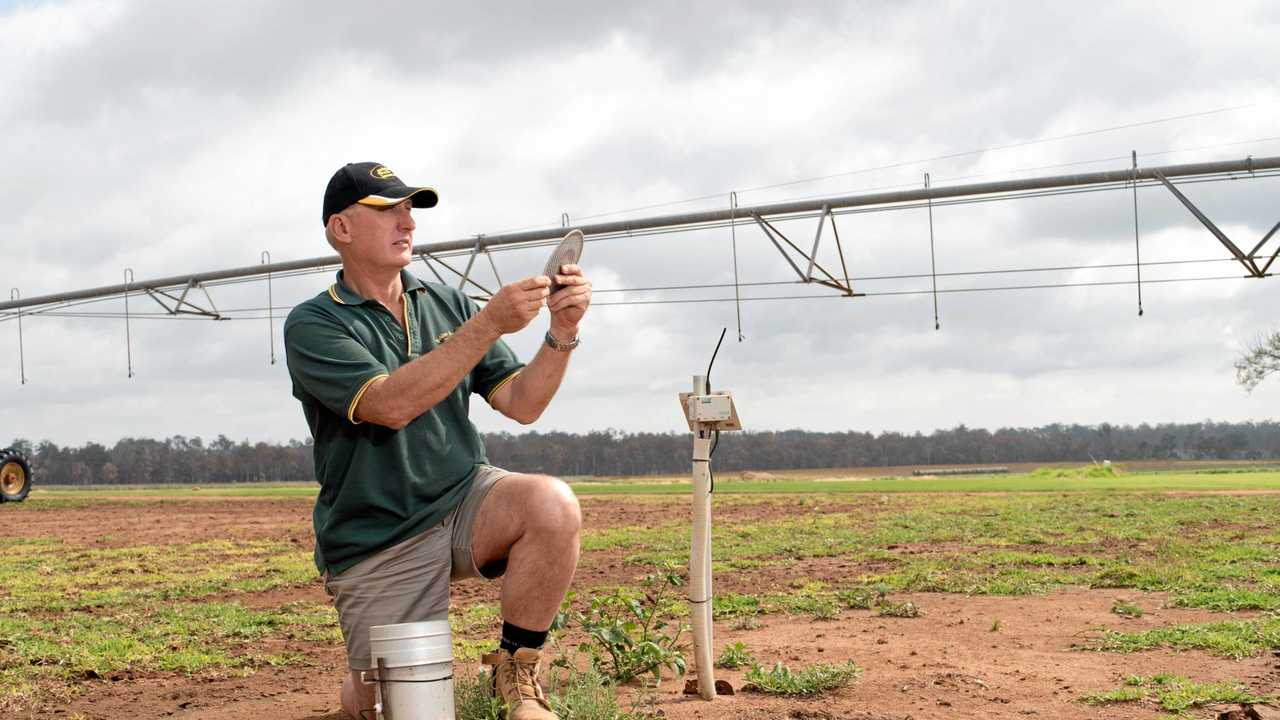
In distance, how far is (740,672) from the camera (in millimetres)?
5598

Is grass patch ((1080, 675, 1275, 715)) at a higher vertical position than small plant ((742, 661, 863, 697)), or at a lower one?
lower

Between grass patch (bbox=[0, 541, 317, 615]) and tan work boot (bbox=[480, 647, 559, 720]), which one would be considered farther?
grass patch (bbox=[0, 541, 317, 615])

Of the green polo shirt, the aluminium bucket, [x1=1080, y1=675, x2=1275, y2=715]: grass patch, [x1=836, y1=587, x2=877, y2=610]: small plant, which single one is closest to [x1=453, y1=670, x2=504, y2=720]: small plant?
the aluminium bucket

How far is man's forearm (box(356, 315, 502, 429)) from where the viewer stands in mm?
3691

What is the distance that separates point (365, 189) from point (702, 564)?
2060mm

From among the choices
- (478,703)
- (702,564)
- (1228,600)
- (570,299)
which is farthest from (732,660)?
(1228,600)

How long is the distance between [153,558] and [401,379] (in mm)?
13540

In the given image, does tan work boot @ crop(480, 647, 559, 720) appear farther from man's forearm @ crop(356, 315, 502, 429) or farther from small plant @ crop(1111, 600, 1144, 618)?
small plant @ crop(1111, 600, 1144, 618)

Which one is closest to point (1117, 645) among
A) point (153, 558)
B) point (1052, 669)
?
point (1052, 669)

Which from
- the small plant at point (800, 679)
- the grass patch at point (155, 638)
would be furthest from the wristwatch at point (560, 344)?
the grass patch at point (155, 638)

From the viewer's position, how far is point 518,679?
156 inches

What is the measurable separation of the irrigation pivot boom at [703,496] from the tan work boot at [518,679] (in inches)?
40.2

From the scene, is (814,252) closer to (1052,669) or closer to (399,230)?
(1052,669)

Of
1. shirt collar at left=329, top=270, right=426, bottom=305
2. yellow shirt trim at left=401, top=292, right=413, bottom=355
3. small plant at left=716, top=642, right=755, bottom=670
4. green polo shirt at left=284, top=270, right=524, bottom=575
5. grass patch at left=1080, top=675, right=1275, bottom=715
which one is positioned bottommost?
grass patch at left=1080, top=675, right=1275, bottom=715
